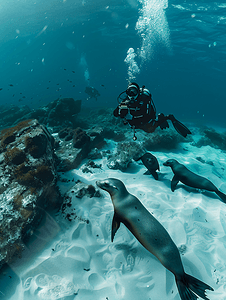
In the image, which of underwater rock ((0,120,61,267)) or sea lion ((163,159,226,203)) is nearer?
underwater rock ((0,120,61,267))

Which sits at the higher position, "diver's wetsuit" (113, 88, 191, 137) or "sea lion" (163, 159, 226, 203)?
"diver's wetsuit" (113, 88, 191, 137)

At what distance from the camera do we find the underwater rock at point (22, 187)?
2.94 metres

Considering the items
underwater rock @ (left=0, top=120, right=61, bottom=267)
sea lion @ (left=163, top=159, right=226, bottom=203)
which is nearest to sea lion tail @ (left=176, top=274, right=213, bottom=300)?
sea lion @ (left=163, top=159, right=226, bottom=203)

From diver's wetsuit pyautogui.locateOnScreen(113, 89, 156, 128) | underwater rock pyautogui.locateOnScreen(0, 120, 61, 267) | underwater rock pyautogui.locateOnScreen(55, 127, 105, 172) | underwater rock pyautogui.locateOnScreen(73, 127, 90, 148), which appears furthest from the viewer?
underwater rock pyautogui.locateOnScreen(73, 127, 90, 148)

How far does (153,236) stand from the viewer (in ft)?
8.13

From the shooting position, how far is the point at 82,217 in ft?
12.1

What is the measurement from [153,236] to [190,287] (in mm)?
828

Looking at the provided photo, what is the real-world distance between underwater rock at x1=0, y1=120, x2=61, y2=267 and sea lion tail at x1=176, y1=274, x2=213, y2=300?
3.02 m

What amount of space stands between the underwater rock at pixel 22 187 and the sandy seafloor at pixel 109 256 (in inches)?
13.2

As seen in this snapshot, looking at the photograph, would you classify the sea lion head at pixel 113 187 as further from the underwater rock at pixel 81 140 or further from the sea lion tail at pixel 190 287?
the underwater rock at pixel 81 140

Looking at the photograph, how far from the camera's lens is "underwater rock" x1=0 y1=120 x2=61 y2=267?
2937 millimetres

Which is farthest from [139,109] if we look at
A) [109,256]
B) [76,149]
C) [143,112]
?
[76,149]

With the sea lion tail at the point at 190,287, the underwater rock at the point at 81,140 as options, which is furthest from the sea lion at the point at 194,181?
the underwater rock at the point at 81,140

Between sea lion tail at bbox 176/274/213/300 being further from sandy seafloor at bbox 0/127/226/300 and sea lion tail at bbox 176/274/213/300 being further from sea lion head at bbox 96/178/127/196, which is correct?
sea lion head at bbox 96/178/127/196
